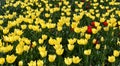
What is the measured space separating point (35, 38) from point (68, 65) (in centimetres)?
157

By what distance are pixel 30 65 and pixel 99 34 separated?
2.31m

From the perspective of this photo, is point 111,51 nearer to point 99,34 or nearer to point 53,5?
point 99,34

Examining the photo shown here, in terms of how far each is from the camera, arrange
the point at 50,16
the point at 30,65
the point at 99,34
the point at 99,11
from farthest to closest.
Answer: the point at 99,11
the point at 50,16
the point at 99,34
the point at 30,65

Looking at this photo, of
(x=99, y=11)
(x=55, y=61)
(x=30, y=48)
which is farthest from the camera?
(x=99, y=11)

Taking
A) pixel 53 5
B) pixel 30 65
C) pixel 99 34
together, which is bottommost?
pixel 53 5

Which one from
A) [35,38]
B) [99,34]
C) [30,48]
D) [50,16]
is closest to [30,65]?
[30,48]

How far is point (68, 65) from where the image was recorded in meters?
5.08

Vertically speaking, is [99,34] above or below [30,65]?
below

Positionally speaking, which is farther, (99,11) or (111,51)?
(99,11)

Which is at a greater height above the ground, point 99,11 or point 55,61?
point 55,61

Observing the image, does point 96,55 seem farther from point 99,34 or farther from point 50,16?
point 50,16

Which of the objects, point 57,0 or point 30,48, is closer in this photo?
A: point 30,48

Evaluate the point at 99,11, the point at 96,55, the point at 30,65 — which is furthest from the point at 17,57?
the point at 99,11

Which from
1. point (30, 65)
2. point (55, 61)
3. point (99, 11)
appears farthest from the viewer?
point (99, 11)
